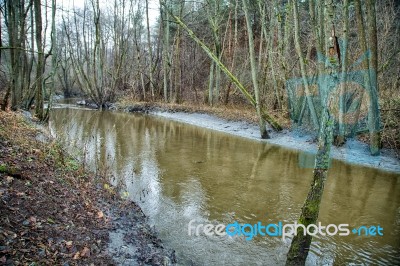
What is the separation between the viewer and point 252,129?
1630 cm

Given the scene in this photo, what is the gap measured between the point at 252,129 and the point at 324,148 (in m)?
12.8

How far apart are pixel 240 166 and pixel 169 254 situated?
5.97m

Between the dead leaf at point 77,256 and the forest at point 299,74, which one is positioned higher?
the forest at point 299,74

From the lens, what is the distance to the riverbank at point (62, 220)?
341cm

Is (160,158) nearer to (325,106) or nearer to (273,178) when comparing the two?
(273,178)

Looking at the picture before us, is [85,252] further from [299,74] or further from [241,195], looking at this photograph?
[299,74]

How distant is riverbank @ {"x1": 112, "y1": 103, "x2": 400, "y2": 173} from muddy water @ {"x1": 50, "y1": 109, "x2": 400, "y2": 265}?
0.88 meters

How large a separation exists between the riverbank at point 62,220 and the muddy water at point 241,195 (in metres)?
0.61

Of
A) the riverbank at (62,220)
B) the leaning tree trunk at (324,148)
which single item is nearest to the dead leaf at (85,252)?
the riverbank at (62,220)

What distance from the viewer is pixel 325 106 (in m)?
3.61

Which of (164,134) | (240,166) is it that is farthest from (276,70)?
(240,166)

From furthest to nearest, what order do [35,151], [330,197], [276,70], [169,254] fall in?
[276,70] < [330,197] < [35,151] < [169,254]

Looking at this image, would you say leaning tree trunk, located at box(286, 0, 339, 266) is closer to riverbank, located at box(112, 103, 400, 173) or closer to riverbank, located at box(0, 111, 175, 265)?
riverbank, located at box(0, 111, 175, 265)

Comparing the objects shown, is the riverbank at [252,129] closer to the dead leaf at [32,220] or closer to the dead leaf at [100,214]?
the dead leaf at [100,214]
